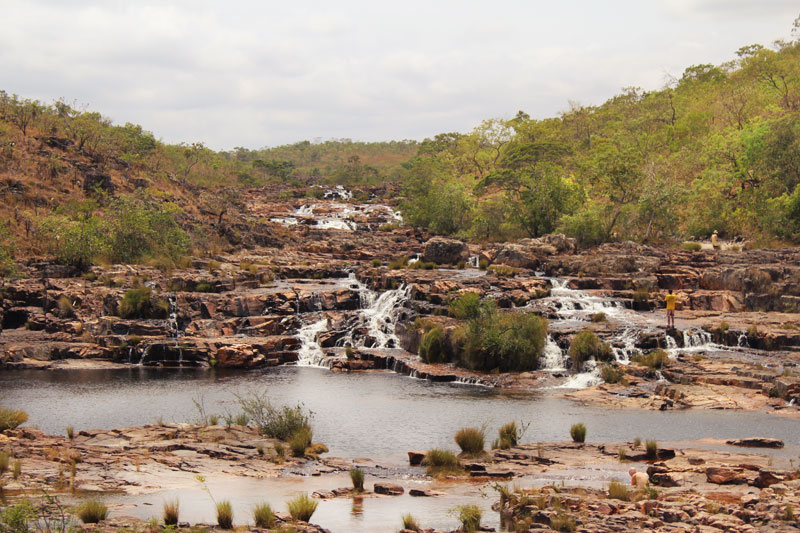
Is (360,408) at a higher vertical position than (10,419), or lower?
lower

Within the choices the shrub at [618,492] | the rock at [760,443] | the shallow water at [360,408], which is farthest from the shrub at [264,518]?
the rock at [760,443]

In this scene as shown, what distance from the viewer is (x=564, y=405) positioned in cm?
2558

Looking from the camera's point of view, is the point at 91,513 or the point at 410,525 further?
the point at 410,525

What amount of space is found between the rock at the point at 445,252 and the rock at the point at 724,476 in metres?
37.5

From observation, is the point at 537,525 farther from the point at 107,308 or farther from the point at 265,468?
the point at 107,308

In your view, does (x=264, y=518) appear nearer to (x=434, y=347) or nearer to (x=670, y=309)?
(x=434, y=347)

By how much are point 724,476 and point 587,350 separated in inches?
616

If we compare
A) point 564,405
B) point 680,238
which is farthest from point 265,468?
point 680,238

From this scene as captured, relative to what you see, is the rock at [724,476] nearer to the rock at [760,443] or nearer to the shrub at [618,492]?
the shrub at [618,492]

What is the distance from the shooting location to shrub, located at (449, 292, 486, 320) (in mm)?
33250

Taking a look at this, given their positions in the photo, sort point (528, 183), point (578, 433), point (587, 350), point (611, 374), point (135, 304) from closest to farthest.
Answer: point (578, 433), point (611, 374), point (587, 350), point (135, 304), point (528, 183)

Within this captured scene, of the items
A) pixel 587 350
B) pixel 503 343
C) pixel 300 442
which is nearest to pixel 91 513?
pixel 300 442

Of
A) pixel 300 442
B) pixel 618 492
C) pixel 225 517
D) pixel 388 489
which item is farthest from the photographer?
pixel 300 442

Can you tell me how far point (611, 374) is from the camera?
92.8ft
